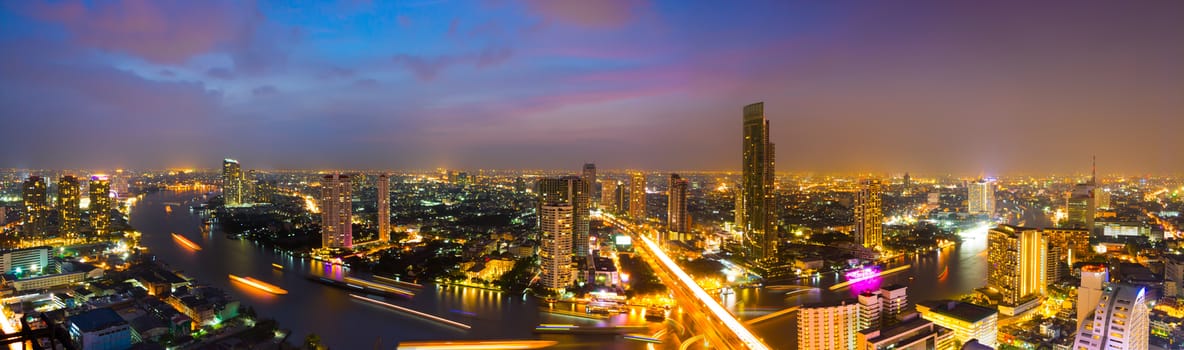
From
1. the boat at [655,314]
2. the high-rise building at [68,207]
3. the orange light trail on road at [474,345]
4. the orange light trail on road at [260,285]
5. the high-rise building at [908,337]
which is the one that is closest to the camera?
the high-rise building at [908,337]

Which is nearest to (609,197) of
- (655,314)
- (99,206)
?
(99,206)

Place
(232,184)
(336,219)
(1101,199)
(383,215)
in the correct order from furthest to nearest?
1. (232,184)
2. (1101,199)
3. (383,215)
4. (336,219)

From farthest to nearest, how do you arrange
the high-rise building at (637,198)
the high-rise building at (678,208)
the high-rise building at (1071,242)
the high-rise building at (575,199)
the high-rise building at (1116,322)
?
1. the high-rise building at (637,198)
2. the high-rise building at (678,208)
3. the high-rise building at (575,199)
4. the high-rise building at (1071,242)
5. the high-rise building at (1116,322)

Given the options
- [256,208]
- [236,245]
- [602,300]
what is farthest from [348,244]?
[256,208]

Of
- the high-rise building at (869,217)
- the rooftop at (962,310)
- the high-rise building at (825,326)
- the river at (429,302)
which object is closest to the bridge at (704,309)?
the river at (429,302)

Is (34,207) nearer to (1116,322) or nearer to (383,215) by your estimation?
(383,215)

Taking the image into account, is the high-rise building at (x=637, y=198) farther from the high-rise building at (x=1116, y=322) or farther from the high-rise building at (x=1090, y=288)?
the high-rise building at (x=1116, y=322)

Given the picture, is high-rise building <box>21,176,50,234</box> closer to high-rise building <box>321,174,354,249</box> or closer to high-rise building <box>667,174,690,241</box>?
high-rise building <box>321,174,354,249</box>
